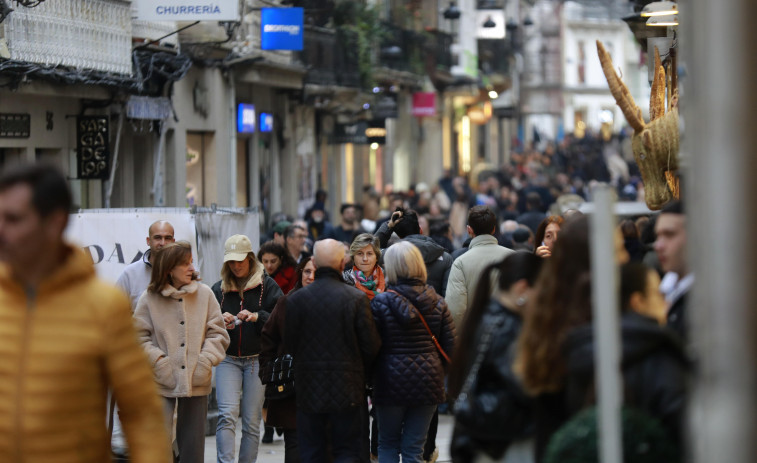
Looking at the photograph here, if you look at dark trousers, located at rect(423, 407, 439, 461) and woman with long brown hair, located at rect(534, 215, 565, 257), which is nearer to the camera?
dark trousers, located at rect(423, 407, 439, 461)

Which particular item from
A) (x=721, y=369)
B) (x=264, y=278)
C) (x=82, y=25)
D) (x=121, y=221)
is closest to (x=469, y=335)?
(x=721, y=369)

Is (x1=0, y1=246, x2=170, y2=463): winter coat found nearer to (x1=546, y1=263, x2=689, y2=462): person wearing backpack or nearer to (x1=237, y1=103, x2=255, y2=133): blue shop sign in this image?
(x1=546, y1=263, x2=689, y2=462): person wearing backpack

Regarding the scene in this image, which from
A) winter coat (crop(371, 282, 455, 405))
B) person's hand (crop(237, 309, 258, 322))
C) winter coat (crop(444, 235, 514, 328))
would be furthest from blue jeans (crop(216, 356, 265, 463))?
winter coat (crop(444, 235, 514, 328))

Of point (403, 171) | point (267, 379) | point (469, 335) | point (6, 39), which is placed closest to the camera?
point (469, 335)

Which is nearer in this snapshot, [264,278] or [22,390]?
[22,390]

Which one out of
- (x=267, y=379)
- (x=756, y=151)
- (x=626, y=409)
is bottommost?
(x=267, y=379)

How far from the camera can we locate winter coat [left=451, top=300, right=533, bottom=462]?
5.12 m

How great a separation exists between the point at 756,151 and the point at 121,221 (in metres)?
9.48

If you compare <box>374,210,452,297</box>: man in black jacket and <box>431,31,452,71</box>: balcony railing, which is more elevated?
<box>431,31,452,71</box>: balcony railing

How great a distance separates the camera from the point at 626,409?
4379 millimetres

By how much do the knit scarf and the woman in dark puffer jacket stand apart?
4.42 ft

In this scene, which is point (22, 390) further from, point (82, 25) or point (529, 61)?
point (529, 61)

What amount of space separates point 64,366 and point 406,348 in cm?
506

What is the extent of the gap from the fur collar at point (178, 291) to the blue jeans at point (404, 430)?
4.67ft
